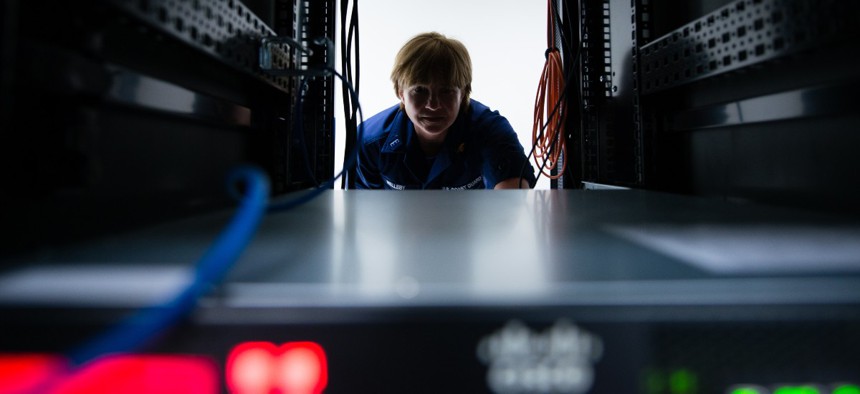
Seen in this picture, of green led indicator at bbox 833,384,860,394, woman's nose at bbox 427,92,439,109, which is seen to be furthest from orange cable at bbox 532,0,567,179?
green led indicator at bbox 833,384,860,394

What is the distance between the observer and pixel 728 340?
0.92ft

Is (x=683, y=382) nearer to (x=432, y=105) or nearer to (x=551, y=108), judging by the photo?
(x=551, y=108)

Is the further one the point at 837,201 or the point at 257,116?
the point at 257,116

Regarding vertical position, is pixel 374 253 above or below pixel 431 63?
below

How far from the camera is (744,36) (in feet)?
2.48

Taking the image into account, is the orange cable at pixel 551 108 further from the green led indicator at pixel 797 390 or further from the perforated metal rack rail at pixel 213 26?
the green led indicator at pixel 797 390

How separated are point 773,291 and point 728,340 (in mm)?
36

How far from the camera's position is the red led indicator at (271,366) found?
277 mm

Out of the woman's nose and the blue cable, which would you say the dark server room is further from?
the woman's nose

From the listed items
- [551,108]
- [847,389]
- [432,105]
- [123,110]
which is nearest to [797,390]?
[847,389]

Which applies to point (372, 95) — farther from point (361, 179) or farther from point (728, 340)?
point (728, 340)

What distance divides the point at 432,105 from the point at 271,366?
1.69 m

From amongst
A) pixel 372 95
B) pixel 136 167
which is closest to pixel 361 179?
pixel 372 95

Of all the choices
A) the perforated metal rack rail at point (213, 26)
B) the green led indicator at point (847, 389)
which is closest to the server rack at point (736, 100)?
the green led indicator at point (847, 389)
